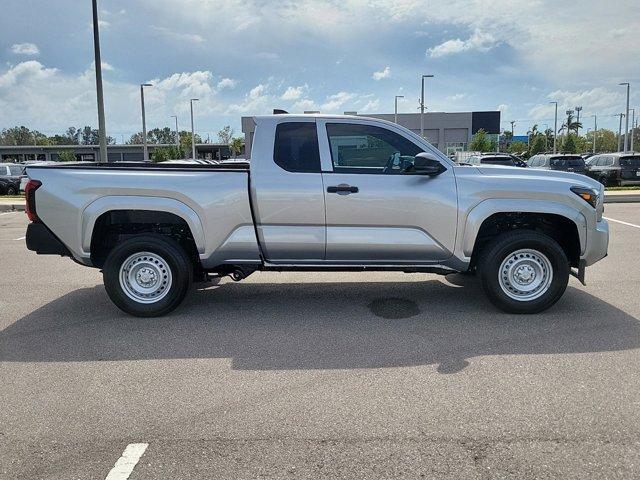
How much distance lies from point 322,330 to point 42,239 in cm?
300

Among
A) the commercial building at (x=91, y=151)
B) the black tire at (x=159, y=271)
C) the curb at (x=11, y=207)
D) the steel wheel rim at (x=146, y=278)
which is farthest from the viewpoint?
the commercial building at (x=91, y=151)

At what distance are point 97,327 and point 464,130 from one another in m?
76.1

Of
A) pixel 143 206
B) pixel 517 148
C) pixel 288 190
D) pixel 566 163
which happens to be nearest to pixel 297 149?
pixel 288 190

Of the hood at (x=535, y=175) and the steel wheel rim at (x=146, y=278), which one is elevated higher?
the hood at (x=535, y=175)

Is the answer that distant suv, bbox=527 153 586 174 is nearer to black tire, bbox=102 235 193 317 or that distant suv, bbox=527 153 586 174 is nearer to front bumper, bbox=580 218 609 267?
front bumper, bbox=580 218 609 267

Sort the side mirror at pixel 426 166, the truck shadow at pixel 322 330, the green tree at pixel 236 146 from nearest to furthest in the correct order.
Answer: the truck shadow at pixel 322 330 < the side mirror at pixel 426 166 < the green tree at pixel 236 146

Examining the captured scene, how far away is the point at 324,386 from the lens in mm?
4082

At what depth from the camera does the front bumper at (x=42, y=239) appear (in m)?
5.67

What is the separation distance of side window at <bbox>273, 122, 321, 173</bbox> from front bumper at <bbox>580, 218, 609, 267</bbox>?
9.37 ft

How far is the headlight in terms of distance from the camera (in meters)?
5.66

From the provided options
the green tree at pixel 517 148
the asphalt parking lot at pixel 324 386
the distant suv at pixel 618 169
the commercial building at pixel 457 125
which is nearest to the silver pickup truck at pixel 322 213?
the asphalt parking lot at pixel 324 386

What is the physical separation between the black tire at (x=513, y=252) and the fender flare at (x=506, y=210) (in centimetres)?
25

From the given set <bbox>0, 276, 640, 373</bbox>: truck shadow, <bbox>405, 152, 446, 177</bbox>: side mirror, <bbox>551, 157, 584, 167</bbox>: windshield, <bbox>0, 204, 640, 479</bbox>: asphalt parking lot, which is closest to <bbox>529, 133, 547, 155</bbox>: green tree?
<bbox>551, 157, 584, 167</bbox>: windshield

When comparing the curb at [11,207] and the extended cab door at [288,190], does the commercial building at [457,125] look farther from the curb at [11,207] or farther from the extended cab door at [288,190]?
the extended cab door at [288,190]
